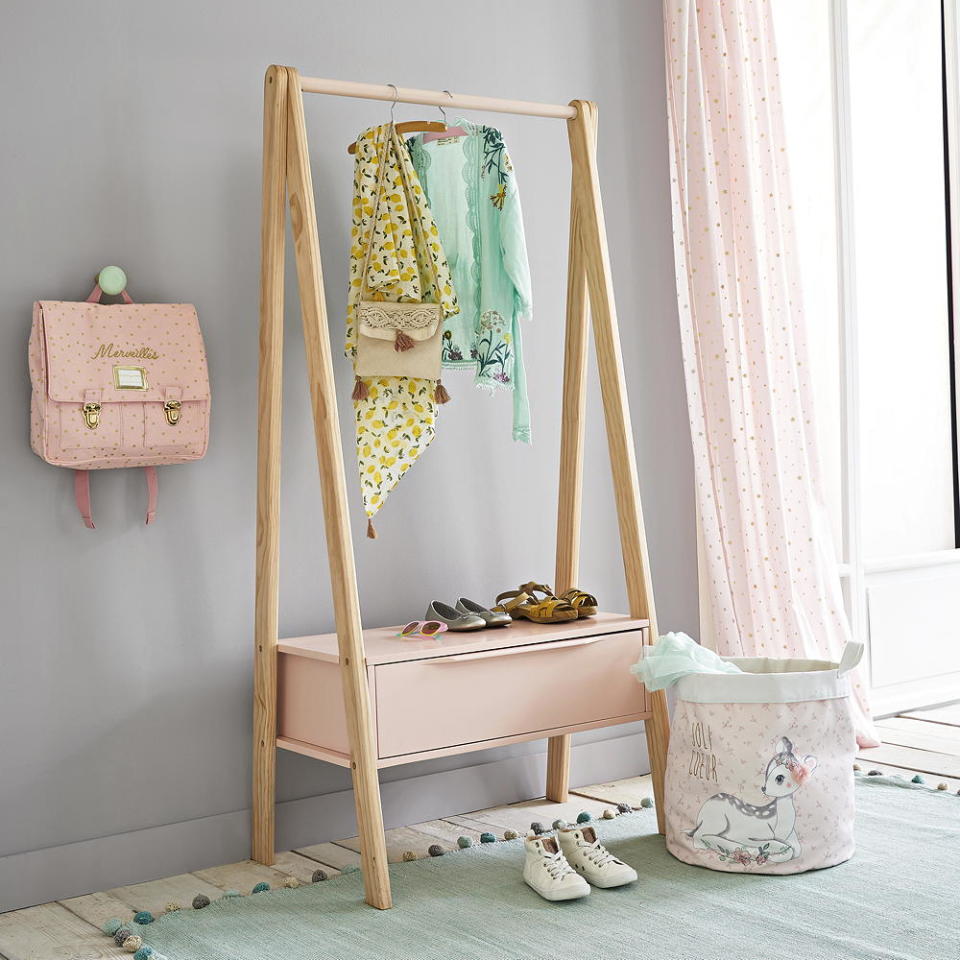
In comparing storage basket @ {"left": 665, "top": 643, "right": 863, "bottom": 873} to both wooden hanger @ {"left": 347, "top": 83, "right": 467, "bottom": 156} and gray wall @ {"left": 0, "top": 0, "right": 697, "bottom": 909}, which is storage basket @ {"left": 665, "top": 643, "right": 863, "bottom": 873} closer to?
gray wall @ {"left": 0, "top": 0, "right": 697, "bottom": 909}

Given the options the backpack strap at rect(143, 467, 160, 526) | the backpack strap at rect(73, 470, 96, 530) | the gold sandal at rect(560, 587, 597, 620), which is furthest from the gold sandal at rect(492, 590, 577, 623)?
the backpack strap at rect(73, 470, 96, 530)

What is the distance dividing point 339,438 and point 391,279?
1.17 feet

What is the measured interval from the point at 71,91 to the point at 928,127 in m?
2.71

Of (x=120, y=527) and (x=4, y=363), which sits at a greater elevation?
(x=4, y=363)

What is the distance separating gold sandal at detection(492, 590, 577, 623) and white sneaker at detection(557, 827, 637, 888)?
1.42ft

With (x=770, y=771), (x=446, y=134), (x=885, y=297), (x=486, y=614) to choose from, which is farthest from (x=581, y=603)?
(x=885, y=297)

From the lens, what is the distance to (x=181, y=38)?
2.37 metres

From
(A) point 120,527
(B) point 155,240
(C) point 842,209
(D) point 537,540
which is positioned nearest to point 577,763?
(D) point 537,540

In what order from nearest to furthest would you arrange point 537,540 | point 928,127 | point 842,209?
1. point 537,540
2. point 842,209
3. point 928,127

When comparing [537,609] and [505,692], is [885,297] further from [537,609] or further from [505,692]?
[505,692]

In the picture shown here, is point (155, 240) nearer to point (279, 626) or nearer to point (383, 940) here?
point (279, 626)

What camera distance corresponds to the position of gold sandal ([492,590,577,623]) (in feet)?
8.10

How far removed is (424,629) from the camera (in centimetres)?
236

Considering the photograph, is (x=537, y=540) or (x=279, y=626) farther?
(x=537, y=540)
